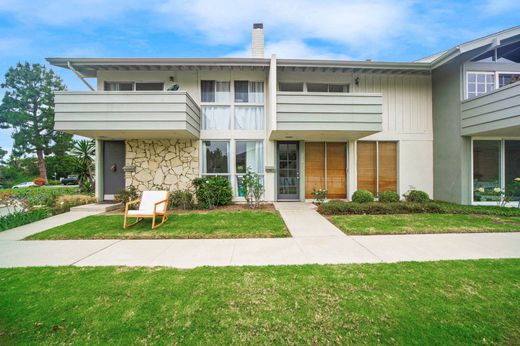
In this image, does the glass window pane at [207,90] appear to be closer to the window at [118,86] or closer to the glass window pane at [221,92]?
the glass window pane at [221,92]

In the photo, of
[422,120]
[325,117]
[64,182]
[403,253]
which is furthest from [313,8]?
[64,182]

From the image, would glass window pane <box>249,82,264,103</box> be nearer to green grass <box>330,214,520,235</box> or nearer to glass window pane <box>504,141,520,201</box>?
green grass <box>330,214,520,235</box>

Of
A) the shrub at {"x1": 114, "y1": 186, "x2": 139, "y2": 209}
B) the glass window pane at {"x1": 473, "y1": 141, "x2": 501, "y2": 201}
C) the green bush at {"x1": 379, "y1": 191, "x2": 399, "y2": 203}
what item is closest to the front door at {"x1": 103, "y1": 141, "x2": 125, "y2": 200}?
the shrub at {"x1": 114, "y1": 186, "x2": 139, "y2": 209}

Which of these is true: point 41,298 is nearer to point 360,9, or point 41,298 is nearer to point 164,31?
point 360,9

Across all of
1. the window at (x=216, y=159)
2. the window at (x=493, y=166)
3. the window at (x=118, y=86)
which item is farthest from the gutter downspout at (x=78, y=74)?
the window at (x=493, y=166)

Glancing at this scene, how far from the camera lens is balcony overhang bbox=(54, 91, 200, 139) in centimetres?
695

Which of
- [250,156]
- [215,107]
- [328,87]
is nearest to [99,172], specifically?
[215,107]

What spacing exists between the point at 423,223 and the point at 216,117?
7893 millimetres

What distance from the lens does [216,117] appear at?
8.90 metres

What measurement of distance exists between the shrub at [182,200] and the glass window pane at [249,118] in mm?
3484

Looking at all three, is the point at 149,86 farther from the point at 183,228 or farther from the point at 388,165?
the point at 388,165

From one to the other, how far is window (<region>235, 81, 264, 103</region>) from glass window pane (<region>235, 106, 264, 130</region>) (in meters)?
0.35

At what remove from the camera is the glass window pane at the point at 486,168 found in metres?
8.20

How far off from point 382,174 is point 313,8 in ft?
26.6
